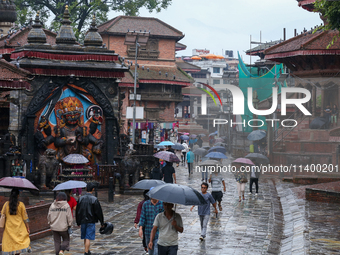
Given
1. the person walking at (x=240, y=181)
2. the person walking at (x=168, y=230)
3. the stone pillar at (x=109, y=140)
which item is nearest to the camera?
the person walking at (x=168, y=230)

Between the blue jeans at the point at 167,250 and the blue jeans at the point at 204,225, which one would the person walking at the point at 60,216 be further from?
the blue jeans at the point at 204,225

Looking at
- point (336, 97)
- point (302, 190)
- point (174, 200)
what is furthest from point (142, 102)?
point (174, 200)

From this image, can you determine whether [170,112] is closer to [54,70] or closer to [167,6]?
[167,6]

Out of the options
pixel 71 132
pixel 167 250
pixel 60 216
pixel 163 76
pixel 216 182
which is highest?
pixel 163 76

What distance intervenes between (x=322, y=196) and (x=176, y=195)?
38.7 ft

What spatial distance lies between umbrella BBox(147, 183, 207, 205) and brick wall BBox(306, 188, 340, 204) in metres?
11.0

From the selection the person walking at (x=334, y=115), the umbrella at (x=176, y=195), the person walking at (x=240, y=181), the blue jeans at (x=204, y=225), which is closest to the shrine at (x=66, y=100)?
the person walking at (x=240, y=181)

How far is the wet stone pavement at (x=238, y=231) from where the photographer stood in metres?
13.3

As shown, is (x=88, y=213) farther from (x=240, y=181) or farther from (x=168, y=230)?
(x=240, y=181)

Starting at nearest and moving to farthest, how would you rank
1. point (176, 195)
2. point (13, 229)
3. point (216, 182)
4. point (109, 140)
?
point (176, 195), point (13, 229), point (216, 182), point (109, 140)

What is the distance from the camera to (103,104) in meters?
24.1

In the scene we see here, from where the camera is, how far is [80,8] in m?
47.8

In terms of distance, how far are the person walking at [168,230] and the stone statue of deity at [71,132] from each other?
1414 centimetres

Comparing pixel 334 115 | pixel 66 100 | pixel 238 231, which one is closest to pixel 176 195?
pixel 238 231
